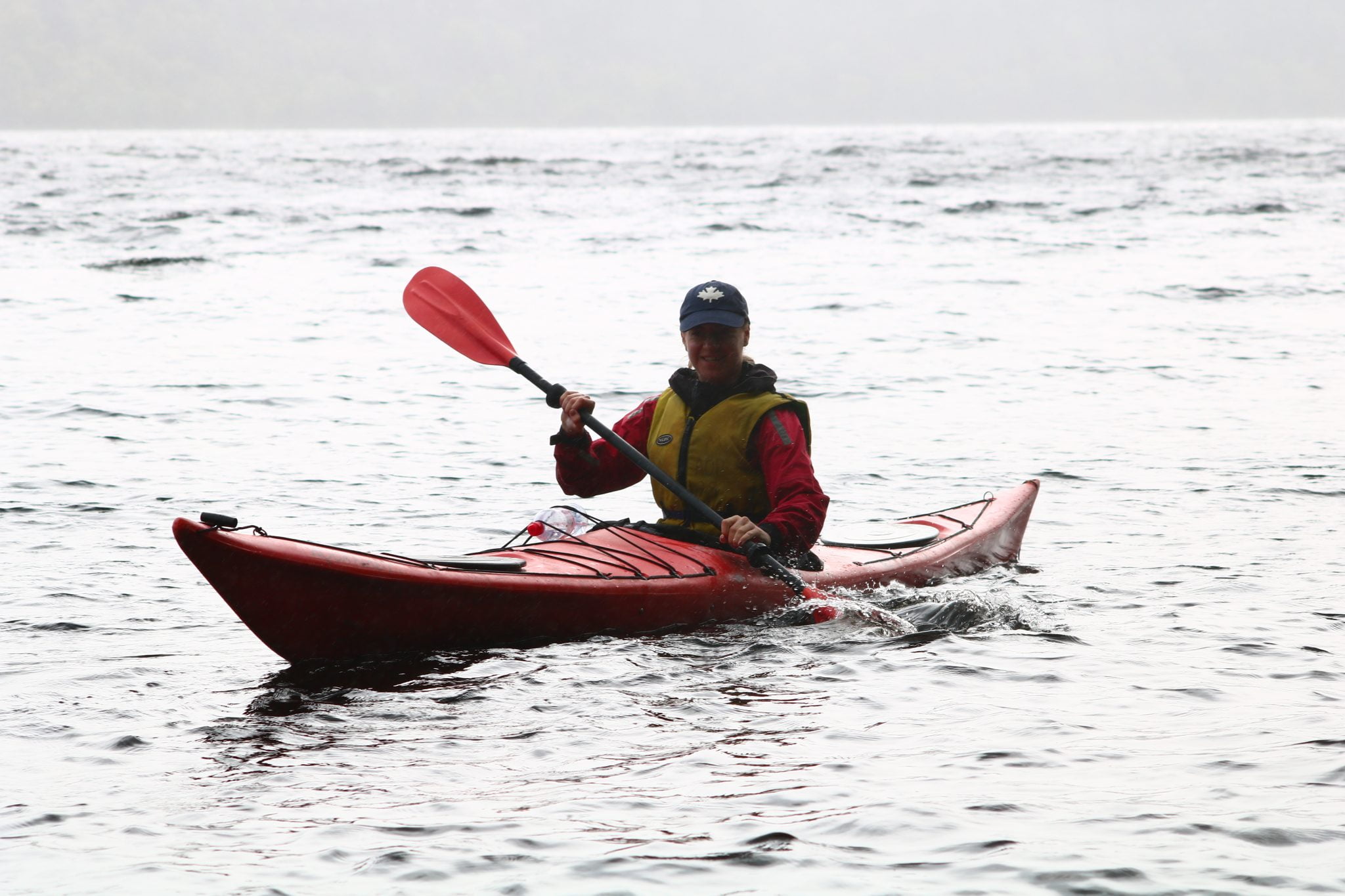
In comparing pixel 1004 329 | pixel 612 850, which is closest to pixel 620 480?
pixel 612 850

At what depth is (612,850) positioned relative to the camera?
3.44 m

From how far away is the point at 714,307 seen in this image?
5.00 m

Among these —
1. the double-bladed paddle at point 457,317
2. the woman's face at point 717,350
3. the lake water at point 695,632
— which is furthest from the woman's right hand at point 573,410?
the lake water at point 695,632

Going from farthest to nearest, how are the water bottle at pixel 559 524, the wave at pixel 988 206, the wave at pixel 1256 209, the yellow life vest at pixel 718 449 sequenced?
the wave at pixel 988 206
the wave at pixel 1256 209
the water bottle at pixel 559 524
the yellow life vest at pixel 718 449

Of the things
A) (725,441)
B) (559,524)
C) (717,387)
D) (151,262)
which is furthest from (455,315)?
(151,262)

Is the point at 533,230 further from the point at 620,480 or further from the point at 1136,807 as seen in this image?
the point at 1136,807

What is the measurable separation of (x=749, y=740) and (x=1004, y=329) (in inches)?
430

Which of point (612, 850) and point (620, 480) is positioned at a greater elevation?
point (620, 480)

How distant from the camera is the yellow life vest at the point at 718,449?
16.8ft

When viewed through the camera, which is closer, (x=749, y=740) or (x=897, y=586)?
(x=749, y=740)

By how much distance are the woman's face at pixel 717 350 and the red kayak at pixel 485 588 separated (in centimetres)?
63

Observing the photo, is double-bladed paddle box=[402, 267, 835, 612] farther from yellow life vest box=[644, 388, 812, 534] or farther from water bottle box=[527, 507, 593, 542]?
yellow life vest box=[644, 388, 812, 534]

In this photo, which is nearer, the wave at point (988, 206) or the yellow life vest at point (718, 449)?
the yellow life vest at point (718, 449)

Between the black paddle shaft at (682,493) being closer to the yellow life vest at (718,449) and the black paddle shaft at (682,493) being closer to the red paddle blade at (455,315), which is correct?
the yellow life vest at (718,449)
